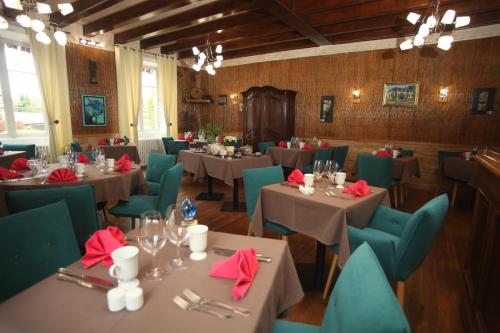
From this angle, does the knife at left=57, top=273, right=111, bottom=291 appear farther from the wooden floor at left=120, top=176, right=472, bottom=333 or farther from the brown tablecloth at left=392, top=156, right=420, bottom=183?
the brown tablecloth at left=392, top=156, right=420, bottom=183

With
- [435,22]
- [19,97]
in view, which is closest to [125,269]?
[435,22]

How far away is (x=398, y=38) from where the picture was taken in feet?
20.6

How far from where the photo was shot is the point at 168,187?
106 inches

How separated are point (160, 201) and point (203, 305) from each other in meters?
1.92

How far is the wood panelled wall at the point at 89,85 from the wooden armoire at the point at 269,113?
3526 millimetres

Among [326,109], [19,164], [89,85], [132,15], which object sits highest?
[132,15]

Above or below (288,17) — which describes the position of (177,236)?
below

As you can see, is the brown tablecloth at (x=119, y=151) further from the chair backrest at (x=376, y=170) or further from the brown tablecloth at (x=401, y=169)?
the brown tablecloth at (x=401, y=169)

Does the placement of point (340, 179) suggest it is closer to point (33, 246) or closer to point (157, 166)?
point (33, 246)

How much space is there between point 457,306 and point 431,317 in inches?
12.7

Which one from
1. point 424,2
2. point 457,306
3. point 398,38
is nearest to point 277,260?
point 457,306

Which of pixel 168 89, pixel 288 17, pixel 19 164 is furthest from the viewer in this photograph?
pixel 168 89

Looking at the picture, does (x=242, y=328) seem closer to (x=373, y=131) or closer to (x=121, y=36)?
(x=373, y=131)

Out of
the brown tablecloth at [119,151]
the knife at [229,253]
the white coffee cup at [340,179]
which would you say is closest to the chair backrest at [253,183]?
the white coffee cup at [340,179]
